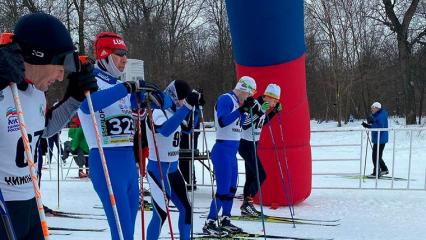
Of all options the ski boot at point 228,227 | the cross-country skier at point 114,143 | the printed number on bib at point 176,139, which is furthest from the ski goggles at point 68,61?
the ski boot at point 228,227

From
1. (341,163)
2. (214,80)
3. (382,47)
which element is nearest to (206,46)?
(214,80)

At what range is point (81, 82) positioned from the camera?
8.20 ft

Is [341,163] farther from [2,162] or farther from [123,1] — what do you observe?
[123,1]

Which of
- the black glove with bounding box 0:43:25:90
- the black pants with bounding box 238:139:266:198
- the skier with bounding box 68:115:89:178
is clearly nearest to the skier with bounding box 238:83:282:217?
the black pants with bounding box 238:139:266:198

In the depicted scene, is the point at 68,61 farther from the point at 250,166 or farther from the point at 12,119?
the point at 250,166

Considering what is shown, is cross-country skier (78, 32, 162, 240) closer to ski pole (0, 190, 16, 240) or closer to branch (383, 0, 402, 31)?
ski pole (0, 190, 16, 240)

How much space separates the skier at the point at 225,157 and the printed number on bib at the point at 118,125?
2391mm

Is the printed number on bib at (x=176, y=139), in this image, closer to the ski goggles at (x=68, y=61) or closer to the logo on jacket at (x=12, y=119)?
the ski goggles at (x=68, y=61)

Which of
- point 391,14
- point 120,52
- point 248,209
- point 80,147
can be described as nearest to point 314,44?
point 391,14

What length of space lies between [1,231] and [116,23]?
33279 mm

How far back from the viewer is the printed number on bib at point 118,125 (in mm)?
3473

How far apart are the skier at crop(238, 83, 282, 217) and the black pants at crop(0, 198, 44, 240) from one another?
446 centimetres

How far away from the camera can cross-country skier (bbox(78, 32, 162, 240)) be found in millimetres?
3430

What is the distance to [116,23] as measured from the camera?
34031mm
